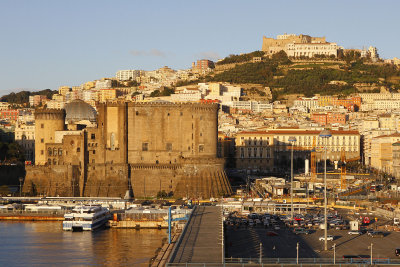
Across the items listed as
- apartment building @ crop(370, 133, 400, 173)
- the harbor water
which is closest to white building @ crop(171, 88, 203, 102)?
apartment building @ crop(370, 133, 400, 173)

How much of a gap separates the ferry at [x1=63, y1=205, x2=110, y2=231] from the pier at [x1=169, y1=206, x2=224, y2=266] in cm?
1334

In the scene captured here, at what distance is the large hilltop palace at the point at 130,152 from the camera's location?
83.2 m

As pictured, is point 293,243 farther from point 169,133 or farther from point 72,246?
point 169,133

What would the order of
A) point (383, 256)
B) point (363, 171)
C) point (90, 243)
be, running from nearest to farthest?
point (383, 256), point (90, 243), point (363, 171)

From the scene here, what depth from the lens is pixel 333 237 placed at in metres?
56.3

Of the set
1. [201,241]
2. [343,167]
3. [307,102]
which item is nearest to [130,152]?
[343,167]

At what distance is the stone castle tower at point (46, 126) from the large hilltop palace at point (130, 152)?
2.56m

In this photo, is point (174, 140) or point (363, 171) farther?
point (363, 171)

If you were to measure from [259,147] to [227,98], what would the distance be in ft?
204

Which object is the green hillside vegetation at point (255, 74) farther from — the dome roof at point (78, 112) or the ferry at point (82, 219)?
the ferry at point (82, 219)

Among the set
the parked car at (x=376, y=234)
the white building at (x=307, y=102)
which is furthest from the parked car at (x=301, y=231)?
the white building at (x=307, y=102)

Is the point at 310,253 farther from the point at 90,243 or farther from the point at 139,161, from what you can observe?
the point at 139,161

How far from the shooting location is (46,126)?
285 ft

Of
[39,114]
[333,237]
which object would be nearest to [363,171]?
[39,114]
